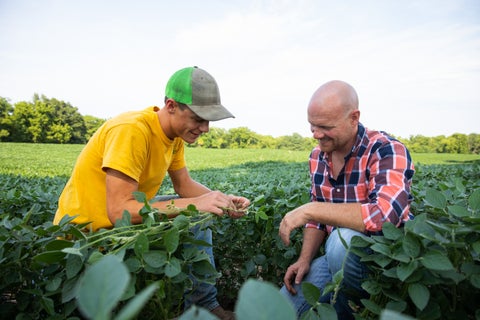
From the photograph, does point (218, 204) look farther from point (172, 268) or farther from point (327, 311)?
point (327, 311)

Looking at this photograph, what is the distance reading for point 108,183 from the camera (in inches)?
76.2

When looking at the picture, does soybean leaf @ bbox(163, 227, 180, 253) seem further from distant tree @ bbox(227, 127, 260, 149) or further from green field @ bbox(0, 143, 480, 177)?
distant tree @ bbox(227, 127, 260, 149)

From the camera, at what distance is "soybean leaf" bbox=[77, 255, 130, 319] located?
0.34 m

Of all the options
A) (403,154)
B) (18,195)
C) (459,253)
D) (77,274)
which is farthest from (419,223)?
(18,195)

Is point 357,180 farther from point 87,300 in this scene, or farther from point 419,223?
point 87,300

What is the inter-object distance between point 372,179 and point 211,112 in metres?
1.07

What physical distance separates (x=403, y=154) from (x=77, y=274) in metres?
1.71

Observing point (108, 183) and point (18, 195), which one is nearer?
point (108, 183)

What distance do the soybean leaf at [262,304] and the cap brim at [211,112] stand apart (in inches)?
70.9

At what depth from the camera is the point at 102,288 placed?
0.37 m

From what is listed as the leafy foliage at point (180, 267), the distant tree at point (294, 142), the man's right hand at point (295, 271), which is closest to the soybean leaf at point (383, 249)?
the leafy foliage at point (180, 267)

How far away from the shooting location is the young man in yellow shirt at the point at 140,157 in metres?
1.93

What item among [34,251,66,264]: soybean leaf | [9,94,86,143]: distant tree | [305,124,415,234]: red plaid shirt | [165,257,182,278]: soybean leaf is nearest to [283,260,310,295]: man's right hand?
[305,124,415,234]: red plaid shirt

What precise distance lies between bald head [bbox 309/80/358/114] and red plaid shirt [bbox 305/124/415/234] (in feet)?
0.60
